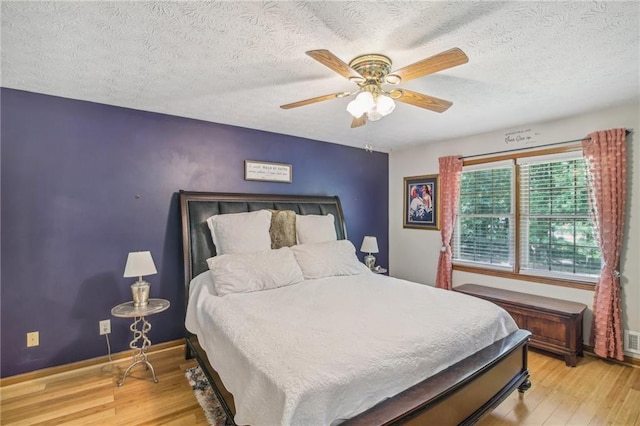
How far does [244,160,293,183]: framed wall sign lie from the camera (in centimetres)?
360

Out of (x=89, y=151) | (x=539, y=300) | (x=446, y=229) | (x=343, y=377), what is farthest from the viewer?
(x=446, y=229)

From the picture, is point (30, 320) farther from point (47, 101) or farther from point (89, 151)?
point (47, 101)

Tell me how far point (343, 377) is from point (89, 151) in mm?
2895

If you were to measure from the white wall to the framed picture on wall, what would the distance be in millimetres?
93

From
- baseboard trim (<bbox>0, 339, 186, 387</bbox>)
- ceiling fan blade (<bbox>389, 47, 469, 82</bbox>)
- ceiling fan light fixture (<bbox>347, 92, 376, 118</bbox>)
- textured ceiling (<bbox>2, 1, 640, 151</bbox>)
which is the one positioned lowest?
baseboard trim (<bbox>0, 339, 186, 387</bbox>)

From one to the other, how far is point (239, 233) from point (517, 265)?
3.22 meters

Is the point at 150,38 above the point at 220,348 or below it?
above

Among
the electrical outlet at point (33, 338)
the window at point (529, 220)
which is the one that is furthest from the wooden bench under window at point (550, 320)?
the electrical outlet at point (33, 338)

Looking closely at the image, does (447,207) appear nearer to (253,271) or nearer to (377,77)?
(377,77)

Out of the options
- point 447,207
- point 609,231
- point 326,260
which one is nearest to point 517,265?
point 609,231

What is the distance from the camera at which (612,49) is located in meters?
1.84

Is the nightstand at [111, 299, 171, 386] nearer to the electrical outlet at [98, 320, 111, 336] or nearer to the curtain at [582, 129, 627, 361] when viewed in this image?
the electrical outlet at [98, 320, 111, 336]

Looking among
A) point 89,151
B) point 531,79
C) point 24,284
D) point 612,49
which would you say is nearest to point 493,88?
point 531,79

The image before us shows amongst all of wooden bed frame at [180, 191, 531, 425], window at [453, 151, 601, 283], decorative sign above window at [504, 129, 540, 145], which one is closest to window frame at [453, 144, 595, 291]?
window at [453, 151, 601, 283]
